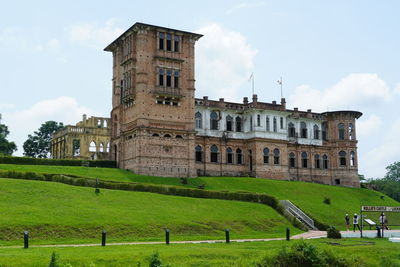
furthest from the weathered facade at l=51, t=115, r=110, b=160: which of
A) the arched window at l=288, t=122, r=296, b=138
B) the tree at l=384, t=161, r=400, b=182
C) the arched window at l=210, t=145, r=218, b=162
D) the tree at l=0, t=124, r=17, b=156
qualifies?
the tree at l=384, t=161, r=400, b=182

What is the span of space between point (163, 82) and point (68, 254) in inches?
1752

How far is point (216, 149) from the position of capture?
250 ft

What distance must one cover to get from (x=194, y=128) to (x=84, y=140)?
23454mm

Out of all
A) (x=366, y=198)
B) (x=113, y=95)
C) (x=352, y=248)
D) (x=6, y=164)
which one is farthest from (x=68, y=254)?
(x=366, y=198)

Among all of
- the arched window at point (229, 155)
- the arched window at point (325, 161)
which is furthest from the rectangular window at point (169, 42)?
the arched window at point (325, 161)

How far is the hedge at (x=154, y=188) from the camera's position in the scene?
49688 millimetres

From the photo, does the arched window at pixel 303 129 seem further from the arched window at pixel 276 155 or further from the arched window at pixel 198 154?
the arched window at pixel 198 154

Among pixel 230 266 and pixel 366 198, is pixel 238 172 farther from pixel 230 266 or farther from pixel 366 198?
pixel 230 266

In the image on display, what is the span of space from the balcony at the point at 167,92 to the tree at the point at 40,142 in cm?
4860

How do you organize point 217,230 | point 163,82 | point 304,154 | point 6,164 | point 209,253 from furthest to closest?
point 304,154
point 163,82
point 6,164
point 217,230
point 209,253

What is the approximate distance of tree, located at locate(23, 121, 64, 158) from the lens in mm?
107188

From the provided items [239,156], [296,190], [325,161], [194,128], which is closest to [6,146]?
[194,128]

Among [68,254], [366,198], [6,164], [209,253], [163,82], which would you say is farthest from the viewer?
[366,198]

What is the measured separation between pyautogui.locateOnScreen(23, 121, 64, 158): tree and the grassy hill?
49604 mm
